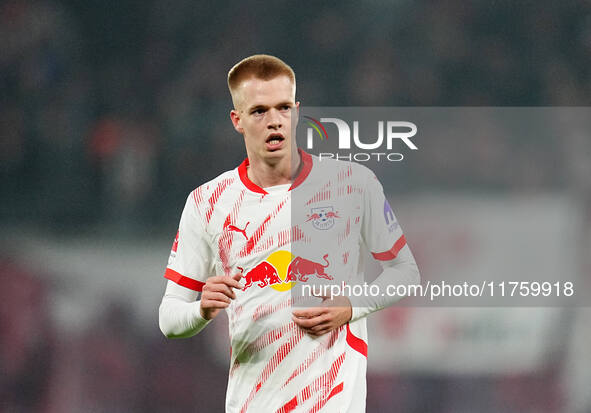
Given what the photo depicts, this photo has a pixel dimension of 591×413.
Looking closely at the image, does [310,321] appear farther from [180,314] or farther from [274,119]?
[274,119]

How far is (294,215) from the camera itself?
227 cm

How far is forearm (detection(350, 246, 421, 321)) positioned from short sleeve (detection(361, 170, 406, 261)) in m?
0.03

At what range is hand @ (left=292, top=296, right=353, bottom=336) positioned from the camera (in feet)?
6.89

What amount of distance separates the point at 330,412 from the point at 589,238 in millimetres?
1769

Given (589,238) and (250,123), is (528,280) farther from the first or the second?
(250,123)

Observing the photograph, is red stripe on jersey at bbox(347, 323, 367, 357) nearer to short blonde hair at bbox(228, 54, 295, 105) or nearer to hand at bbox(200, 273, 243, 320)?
hand at bbox(200, 273, 243, 320)

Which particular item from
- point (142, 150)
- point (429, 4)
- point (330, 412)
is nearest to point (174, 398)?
point (142, 150)

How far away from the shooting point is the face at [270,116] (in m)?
2.26

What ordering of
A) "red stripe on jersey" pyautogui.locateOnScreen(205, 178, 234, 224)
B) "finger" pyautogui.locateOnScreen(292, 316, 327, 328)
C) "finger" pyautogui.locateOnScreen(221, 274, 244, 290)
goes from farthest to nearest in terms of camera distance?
"red stripe on jersey" pyautogui.locateOnScreen(205, 178, 234, 224) → "finger" pyautogui.locateOnScreen(292, 316, 327, 328) → "finger" pyautogui.locateOnScreen(221, 274, 244, 290)

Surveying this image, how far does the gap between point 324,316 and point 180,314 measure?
45 centimetres

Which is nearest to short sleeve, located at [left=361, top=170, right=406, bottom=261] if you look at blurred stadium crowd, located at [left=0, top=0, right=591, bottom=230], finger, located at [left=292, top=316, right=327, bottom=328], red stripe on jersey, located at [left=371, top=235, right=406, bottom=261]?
red stripe on jersey, located at [left=371, top=235, right=406, bottom=261]

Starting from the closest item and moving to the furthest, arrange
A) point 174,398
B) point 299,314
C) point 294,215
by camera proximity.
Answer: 1. point 299,314
2. point 294,215
3. point 174,398

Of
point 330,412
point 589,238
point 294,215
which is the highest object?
point 589,238

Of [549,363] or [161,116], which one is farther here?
[161,116]
